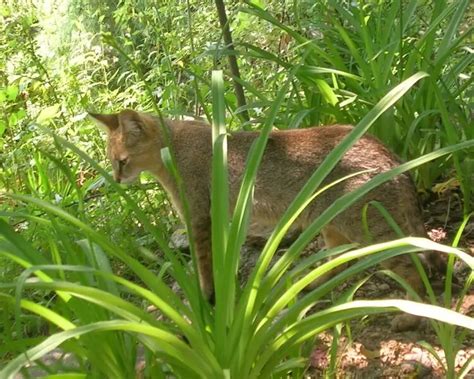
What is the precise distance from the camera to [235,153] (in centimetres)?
374

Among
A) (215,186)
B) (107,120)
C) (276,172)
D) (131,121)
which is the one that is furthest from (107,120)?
(215,186)

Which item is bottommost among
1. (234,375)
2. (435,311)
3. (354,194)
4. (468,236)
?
(468,236)

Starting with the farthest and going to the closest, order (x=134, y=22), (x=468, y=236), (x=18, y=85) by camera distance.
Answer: (x=134, y=22), (x=18, y=85), (x=468, y=236)

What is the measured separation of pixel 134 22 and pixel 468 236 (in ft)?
18.1

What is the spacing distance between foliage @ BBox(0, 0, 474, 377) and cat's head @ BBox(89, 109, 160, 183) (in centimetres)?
12

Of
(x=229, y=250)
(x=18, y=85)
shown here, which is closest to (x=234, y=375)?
(x=229, y=250)

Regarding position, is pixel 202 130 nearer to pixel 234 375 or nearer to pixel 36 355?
pixel 234 375

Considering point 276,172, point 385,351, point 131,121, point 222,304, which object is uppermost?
point 131,121

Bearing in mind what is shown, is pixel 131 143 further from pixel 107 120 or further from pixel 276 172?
pixel 276 172

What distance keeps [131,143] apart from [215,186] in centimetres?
172

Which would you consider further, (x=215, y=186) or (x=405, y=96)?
(x=405, y=96)

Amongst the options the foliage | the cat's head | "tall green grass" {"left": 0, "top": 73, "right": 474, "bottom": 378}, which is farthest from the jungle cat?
"tall green grass" {"left": 0, "top": 73, "right": 474, "bottom": 378}

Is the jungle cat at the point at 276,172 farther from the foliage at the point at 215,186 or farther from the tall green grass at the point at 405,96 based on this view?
the tall green grass at the point at 405,96

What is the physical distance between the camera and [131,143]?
3.91 metres
